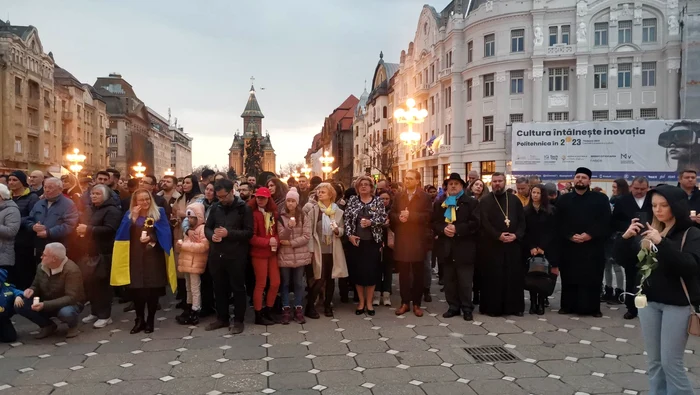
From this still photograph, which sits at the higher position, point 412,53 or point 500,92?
point 412,53

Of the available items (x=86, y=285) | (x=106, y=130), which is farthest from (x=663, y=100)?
(x=106, y=130)

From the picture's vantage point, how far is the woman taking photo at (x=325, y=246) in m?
7.54

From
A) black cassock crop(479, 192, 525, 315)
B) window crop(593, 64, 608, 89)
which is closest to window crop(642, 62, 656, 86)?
window crop(593, 64, 608, 89)

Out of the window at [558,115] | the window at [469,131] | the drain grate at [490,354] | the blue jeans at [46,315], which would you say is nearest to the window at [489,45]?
the window at [469,131]

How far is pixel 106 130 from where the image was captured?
247ft

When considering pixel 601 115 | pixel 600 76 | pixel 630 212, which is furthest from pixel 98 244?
pixel 600 76

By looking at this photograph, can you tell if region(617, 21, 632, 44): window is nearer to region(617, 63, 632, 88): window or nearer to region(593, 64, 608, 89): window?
region(617, 63, 632, 88): window

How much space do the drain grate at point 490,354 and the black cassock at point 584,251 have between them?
7.74 feet

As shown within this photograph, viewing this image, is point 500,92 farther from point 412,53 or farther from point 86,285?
point 86,285

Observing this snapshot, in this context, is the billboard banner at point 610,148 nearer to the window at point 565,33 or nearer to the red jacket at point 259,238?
the window at point 565,33

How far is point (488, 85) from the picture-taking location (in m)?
34.9

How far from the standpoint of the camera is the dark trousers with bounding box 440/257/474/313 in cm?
745

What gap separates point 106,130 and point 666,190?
82.2 metres

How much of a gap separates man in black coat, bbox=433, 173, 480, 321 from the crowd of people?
17 mm
